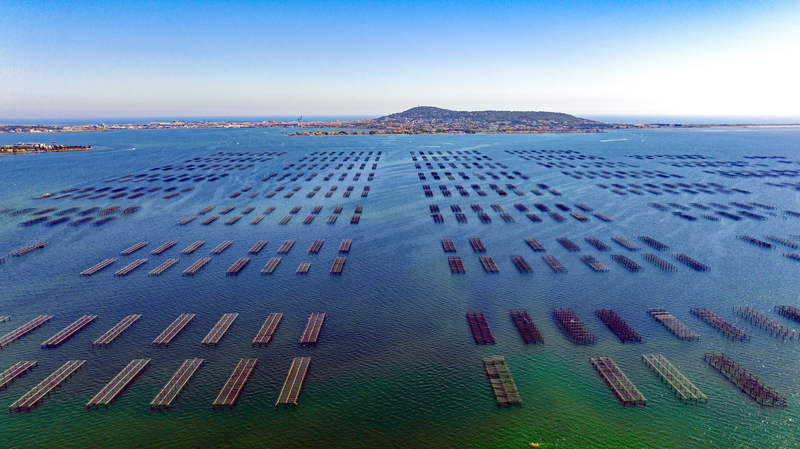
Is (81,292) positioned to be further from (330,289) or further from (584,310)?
(584,310)

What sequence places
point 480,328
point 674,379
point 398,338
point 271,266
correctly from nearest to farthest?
point 674,379 < point 398,338 < point 480,328 < point 271,266

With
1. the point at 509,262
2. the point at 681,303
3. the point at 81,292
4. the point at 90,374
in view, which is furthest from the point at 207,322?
the point at 681,303

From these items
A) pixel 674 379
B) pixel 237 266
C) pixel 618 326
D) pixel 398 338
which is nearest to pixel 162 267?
pixel 237 266

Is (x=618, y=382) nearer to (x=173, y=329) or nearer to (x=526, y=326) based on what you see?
(x=526, y=326)

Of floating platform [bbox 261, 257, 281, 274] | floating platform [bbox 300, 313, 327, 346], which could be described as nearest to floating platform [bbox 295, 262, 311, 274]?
floating platform [bbox 261, 257, 281, 274]

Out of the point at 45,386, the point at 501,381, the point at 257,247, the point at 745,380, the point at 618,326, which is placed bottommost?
the point at 45,386

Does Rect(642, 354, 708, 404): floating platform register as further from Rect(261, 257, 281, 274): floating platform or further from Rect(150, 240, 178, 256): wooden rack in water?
Rect(150, 240, 178, 256): wooden rack in water

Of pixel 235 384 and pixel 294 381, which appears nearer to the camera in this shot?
pixel 235 384
